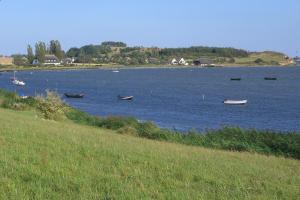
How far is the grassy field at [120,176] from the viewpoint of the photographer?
8062 millimetres

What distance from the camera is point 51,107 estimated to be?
112 ft

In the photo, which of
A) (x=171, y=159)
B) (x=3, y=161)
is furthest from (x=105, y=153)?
(x=3, y=161)

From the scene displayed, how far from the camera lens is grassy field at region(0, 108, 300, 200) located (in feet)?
26.5

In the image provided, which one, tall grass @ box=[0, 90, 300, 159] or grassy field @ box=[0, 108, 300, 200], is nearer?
grassy field @ box=[0, 108, 300, 200]

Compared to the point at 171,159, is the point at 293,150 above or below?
below

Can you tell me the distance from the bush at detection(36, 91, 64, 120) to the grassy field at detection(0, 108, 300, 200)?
21.2 meters

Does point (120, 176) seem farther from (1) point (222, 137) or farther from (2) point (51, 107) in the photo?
(2) point (51, 107)

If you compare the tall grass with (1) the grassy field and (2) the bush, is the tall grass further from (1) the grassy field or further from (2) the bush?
(1) the grassy field

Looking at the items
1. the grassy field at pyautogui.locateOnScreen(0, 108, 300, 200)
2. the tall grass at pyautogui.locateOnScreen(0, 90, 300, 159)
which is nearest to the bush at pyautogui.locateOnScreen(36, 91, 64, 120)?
the tall grass at pyautogui.locateOnScreen(0, 90, 300, 159)

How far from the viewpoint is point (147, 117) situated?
219ft

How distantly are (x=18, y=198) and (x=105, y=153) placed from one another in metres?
4.27

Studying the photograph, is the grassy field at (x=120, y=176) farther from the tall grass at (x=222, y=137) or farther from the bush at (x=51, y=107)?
the bush at (x=51, y=107)

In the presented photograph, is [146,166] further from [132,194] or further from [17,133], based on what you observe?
[17,133]

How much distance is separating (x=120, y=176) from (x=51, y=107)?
25350 mm
